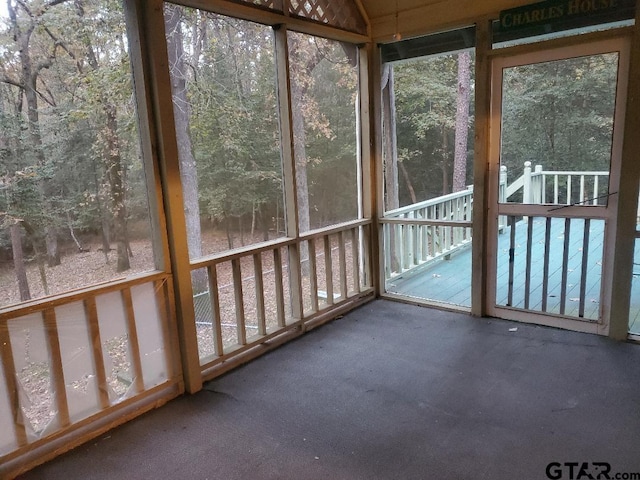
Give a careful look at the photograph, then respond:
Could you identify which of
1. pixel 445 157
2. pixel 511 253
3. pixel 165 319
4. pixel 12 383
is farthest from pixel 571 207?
pixel 12 383

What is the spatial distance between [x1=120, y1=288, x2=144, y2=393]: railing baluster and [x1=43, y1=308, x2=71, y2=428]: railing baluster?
351mm

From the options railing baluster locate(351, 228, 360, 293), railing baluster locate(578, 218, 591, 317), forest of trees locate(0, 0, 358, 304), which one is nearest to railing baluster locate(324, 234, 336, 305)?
railing baluster locate(351, 228, 360, 293)

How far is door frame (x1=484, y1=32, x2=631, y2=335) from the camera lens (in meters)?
3.01

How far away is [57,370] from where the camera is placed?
2.21 meters

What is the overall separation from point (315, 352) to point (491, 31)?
2755mm

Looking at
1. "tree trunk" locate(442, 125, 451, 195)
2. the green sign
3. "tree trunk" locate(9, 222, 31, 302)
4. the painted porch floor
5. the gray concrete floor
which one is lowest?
the gray concrete floor

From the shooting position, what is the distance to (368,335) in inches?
137

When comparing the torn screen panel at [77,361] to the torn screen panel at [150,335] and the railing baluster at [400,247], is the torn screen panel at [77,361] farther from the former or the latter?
the railing baluster at [400,247]

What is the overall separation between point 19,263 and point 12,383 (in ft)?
1.81

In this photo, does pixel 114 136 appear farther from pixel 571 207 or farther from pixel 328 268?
pixel 571 207

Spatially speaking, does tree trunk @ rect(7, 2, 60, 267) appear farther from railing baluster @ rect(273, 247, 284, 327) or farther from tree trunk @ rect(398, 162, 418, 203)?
tree trunk @ rect(398, 162, 418, 203)

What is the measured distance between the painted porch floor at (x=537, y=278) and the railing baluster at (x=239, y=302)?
1.83 m

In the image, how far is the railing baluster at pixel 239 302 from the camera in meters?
3.06

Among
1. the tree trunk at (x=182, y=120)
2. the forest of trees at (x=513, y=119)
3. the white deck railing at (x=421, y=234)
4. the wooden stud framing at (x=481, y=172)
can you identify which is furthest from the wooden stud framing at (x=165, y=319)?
the forest of trees at (x=513, y=119)
